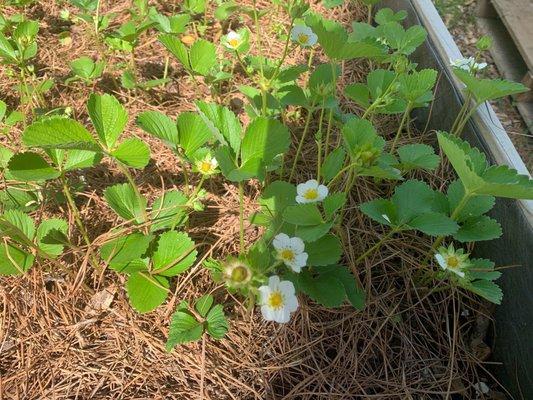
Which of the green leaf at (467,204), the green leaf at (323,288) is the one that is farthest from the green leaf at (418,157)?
the green leaf at (323,288)

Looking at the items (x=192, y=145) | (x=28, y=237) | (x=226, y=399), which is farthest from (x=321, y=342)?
(x=28, y=237)

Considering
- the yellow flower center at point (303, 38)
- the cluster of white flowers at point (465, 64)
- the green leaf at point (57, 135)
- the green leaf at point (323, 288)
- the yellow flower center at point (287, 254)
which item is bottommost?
the green leaf at point (323, 288)

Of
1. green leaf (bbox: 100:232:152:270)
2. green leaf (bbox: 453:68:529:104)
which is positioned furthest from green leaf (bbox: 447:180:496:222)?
green leaf (bbox: 100:232:152:270)

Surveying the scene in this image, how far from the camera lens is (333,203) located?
1.19 m

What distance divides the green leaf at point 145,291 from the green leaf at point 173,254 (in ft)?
0.11

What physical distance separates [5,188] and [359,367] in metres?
1.17

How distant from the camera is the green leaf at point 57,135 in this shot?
1.08 m

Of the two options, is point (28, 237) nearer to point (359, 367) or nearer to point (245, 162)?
point (245, 162)

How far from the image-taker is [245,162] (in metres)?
1.25

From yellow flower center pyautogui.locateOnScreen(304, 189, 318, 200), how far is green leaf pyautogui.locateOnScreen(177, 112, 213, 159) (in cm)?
33

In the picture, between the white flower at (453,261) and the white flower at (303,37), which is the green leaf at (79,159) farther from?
the white flower at (453,261)

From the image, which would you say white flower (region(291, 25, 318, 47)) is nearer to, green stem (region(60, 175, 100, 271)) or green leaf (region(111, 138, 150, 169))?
green leaf (region(111, 138, 150, 169))

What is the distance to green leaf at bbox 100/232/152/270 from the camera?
1.21 metres

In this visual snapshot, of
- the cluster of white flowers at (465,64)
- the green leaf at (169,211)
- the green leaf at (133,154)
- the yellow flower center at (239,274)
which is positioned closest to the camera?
the yellow flower center at (239,274)
